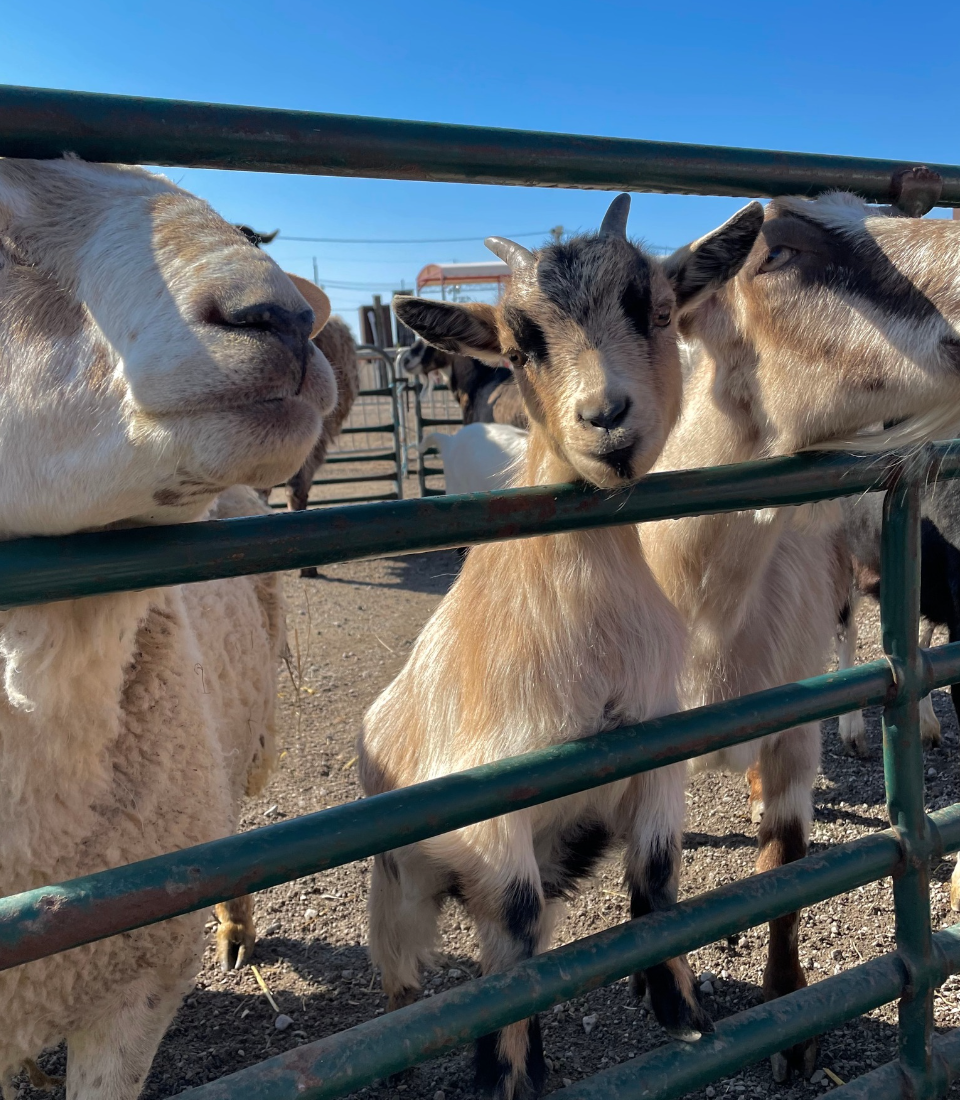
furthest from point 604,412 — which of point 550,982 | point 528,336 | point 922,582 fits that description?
point 922,582

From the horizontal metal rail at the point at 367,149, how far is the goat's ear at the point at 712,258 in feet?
1.36

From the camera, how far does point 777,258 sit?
2.23 metres

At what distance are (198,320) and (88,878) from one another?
2.33 feet

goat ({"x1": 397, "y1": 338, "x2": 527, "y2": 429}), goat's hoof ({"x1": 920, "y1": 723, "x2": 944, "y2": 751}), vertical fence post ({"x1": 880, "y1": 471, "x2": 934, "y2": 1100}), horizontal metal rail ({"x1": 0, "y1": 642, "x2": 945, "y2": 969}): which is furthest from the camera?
goat ({"x1": 397, "y1": 338, "x2": 527, "y2": 429})

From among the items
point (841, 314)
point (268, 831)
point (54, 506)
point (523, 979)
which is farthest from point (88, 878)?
point (841, 314)

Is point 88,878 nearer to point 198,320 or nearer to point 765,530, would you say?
point 198,320

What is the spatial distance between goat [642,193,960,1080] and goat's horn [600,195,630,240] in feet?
0.50

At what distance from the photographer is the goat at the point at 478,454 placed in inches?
321

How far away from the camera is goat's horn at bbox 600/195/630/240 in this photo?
2.15 metres

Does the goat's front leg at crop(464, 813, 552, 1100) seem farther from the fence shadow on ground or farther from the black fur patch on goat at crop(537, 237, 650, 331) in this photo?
the fence shadow on ground

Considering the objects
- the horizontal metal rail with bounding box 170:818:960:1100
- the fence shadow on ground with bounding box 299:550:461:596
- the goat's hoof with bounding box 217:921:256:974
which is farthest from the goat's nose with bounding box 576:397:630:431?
the fence shadow on ground with bounding box 299:550:461:596

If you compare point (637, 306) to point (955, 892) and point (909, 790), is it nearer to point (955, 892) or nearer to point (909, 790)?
point (909, 790)

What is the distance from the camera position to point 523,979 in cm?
127

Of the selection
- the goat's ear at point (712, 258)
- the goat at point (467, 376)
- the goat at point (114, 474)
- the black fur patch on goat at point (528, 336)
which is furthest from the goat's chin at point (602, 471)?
the goat at point (467, 376)
